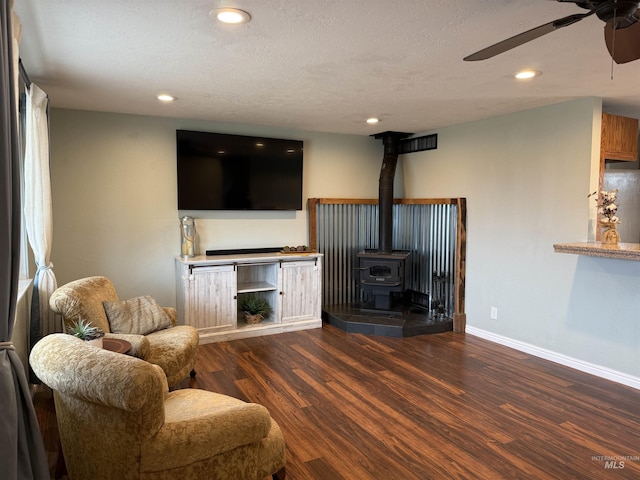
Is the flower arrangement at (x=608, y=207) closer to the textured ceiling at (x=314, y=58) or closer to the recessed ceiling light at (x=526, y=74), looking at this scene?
the textured ceiling at (x=314, y=58)

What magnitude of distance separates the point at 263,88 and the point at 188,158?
166 centimetres

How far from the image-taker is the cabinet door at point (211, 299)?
4551 millimetres

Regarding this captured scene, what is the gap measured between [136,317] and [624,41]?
349 centimetres

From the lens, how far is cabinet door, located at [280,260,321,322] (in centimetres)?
508

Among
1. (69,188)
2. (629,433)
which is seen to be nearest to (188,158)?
(69,188)

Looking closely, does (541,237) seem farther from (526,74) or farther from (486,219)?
(526,74)

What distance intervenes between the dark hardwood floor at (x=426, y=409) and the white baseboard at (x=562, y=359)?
86 millimetres

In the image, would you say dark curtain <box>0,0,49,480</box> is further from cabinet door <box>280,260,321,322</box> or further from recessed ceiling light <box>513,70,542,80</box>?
cabinet door <box>280,260,321,322</box>

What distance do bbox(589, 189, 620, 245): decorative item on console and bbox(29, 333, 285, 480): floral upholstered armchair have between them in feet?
10.7

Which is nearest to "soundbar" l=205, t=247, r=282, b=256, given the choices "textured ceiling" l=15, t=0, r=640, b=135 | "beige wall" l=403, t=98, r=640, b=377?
"textured ceiling" l=15, t=0, r=640, b=135

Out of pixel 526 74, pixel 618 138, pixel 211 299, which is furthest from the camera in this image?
pixel 211 299

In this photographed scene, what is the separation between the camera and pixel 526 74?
312 centimetres

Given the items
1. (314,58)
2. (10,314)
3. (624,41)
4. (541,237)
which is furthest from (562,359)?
(10,314)

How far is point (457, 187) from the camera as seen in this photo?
521cm
